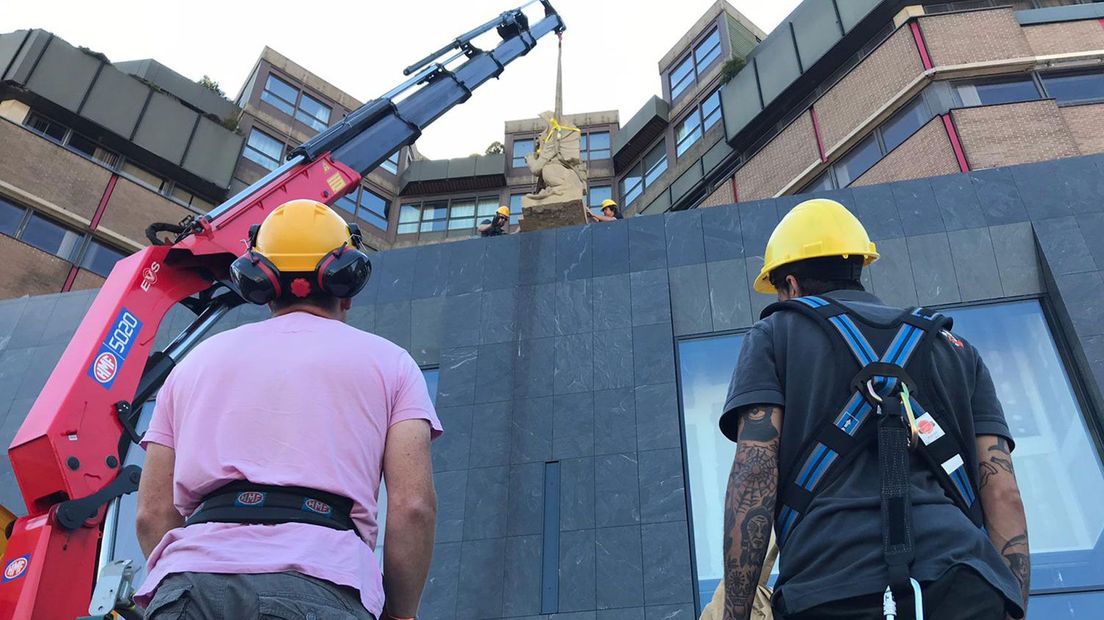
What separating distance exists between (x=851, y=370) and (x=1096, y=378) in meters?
9.09

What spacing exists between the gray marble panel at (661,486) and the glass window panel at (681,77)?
21924mm

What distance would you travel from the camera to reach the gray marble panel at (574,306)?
12.2m

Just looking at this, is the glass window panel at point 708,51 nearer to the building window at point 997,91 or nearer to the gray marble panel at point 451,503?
the building window at point 997,91

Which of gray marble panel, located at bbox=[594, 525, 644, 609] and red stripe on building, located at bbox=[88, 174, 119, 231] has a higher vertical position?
red stripe on building, located at bbox=[88, 174, 119, 231]

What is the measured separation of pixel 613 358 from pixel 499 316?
1.85 meters

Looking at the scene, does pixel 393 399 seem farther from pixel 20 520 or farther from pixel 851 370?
pixel 20 520

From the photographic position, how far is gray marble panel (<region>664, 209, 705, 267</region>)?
491 inches

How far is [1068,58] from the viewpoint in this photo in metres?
18.8

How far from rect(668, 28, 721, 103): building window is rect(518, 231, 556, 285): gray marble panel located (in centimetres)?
1795

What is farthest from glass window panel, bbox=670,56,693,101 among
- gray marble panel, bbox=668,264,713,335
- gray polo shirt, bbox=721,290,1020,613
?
gray polo shirt, bbox=721,290,1020,613

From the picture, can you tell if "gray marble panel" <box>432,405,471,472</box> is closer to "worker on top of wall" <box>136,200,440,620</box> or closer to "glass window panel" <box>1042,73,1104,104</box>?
"worker on top of wall" <box>136,200,440,620</box>

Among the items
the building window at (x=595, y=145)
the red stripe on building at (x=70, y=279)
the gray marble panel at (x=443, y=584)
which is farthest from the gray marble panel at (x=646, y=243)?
the building window at (x=595, y=145)

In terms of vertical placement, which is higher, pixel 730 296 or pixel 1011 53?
pixel 1011 53

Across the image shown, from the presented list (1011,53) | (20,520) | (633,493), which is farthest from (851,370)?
(1011,53)
